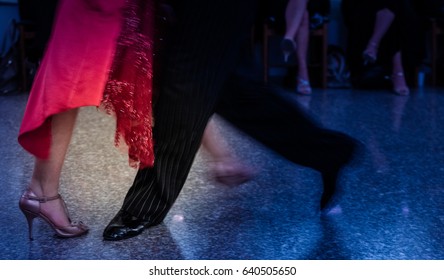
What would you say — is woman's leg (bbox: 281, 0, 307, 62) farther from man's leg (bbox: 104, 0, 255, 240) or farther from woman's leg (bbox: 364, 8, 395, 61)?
man's leg (bbox: 104, 0, 255, 240)

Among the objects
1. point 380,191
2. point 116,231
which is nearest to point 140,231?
point 116,231

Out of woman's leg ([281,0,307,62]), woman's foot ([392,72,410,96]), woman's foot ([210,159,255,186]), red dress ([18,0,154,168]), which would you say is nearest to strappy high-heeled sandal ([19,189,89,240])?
red dress ([18,0,154,168])

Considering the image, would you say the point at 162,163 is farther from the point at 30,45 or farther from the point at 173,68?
the point at 30,45

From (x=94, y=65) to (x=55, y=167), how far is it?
10.4 inches

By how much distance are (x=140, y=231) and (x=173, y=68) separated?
38 cm

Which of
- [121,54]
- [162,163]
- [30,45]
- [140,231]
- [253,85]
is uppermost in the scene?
[121,54]

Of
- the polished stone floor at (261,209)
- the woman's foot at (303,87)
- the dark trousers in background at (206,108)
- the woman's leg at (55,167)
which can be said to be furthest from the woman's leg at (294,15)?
the woman's leg at (55,167)

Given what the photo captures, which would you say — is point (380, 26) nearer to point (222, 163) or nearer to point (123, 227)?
point (222, 163)

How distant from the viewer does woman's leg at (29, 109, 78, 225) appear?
4.83 feet

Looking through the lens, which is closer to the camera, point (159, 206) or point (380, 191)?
point (159, 206)

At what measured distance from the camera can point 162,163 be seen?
1549mm

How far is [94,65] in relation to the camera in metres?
1.38

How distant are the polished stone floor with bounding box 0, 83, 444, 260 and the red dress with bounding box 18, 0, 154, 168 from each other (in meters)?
0.28
